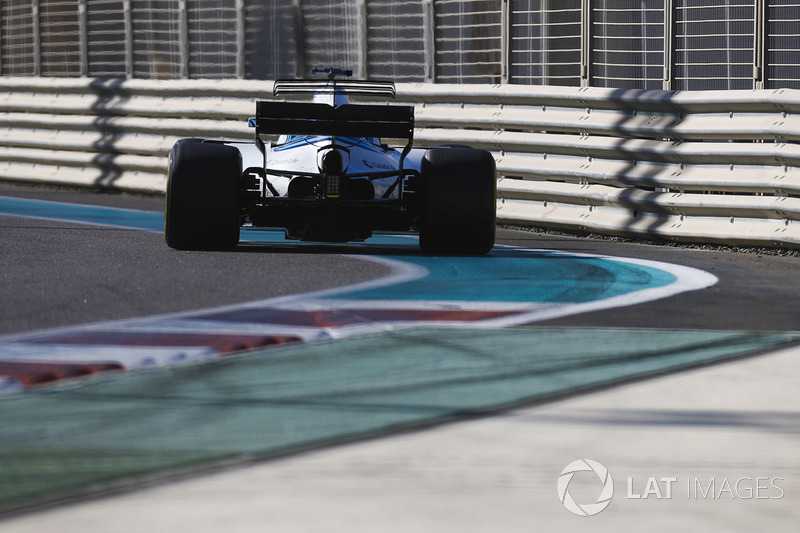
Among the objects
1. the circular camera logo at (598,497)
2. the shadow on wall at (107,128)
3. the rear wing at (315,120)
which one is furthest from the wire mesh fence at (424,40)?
the circular camera logo at (598,497)

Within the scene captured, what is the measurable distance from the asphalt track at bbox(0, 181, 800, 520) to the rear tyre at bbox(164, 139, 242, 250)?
0.51ft

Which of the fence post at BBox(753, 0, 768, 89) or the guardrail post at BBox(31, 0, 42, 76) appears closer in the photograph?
the fence post at BBox(753, 0, 768, 89)

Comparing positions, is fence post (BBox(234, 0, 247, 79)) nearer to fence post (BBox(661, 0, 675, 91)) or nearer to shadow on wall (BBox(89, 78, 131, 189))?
shadow on wall (BBox(89, 78, 131, 189))

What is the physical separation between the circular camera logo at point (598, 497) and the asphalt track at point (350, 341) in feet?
2.41

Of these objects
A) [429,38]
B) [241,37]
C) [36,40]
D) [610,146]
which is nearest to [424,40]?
[429,38]

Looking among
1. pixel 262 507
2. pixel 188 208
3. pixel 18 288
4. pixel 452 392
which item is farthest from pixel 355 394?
pixel 188 208

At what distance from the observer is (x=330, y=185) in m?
10.0

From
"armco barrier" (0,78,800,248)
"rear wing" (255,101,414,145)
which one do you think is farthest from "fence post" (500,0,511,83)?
"rear wing" (255,101,414,145)

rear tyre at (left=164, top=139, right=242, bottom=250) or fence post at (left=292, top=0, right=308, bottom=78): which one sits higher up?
fence post at (left=292, top=0, right=308, bottom=78)

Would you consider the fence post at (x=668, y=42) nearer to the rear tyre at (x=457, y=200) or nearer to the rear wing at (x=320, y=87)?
the rear wing at (x=320, y=87)

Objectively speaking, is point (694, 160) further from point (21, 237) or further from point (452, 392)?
point (452, 392)

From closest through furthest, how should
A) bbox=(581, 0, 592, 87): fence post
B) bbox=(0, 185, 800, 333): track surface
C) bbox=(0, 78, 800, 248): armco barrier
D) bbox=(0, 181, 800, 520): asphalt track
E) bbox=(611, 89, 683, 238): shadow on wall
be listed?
bbox=(0, 181, 800, 520): asphalt track
bbox=(0, 185, 800, 333): track surface
bbox=(0, 78, 800, 248): armco barrier
bbox=(611, 89, 683, 238): shadow on wall
bbox=(581, 0, 592, 87): fence post

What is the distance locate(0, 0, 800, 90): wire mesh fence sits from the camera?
1180cm

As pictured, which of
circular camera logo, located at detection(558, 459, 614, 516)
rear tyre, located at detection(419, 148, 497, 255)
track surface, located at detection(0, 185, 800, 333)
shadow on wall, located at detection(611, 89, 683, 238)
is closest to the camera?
circular camera logo, located at detection(558, 459, 614, 516)
